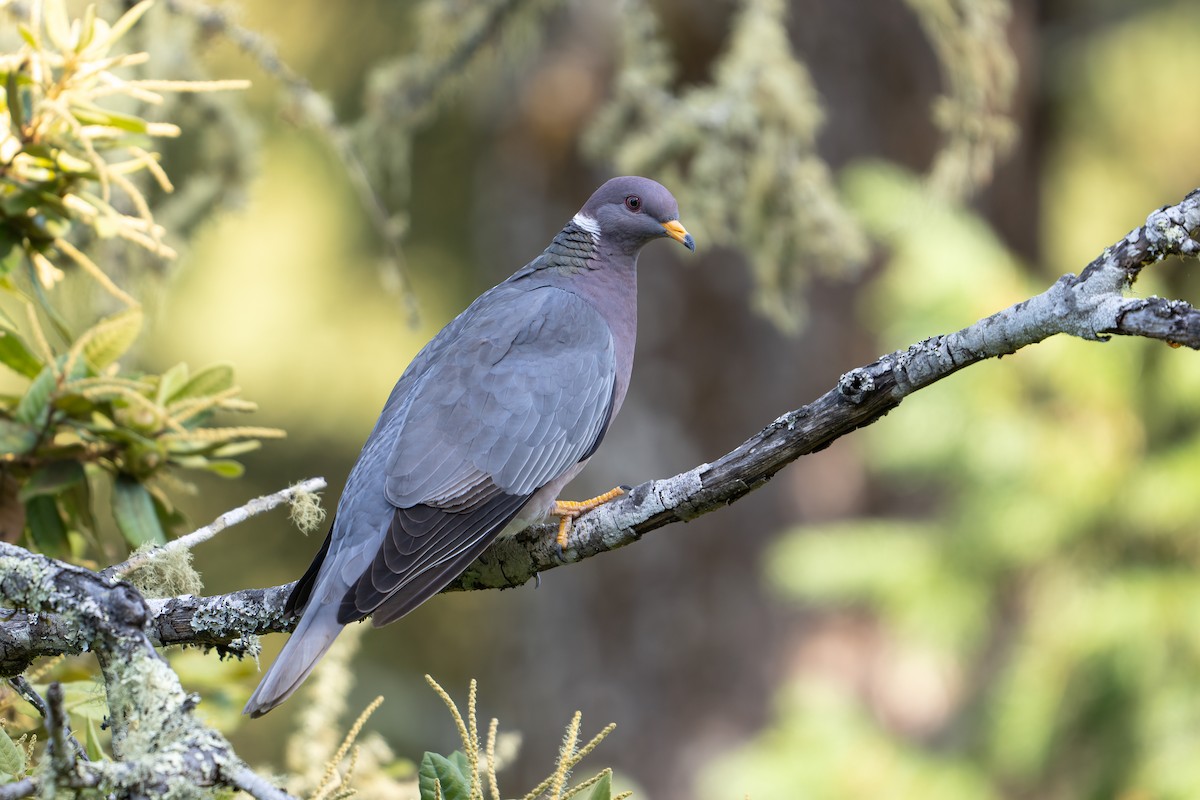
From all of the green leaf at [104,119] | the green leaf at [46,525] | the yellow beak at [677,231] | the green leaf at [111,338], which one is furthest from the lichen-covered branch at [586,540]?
the yellow beak at [677,231]

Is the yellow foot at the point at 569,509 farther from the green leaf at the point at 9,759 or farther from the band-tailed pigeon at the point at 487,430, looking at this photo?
the green leaf at the point at 9,759

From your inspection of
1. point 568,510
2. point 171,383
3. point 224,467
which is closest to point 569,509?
point 568,510

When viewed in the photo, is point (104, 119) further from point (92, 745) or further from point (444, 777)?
point (444, 777)

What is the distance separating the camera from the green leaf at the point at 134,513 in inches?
104

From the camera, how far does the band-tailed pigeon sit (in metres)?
2.75

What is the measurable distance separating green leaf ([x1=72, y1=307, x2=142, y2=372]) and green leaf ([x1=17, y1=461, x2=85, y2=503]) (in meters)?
0.22

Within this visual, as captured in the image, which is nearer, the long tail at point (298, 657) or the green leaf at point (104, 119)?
the long tail at point (298, 657)

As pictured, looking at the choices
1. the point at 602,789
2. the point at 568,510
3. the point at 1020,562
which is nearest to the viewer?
the point at 602,789

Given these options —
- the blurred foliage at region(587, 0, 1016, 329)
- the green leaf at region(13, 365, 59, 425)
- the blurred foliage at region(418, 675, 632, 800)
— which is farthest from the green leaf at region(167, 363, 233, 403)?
the blurred foliage at region(587, 0, 1016, 329)

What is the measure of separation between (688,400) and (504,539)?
310 centimetres

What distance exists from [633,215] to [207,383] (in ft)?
5.69

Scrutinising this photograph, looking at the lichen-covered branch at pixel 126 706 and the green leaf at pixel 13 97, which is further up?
the green leaf at pixel 13 97

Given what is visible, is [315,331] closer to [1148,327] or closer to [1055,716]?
[1055,716]

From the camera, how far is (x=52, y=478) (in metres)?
2.59
